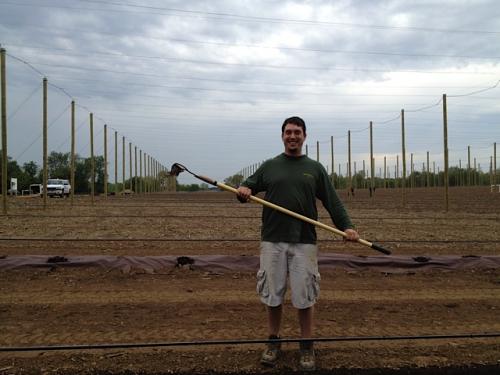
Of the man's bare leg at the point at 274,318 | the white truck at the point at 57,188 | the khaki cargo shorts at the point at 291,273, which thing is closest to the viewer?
the khaki cargo shorts at the point at 291,273

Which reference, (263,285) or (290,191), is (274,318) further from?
(290,191)

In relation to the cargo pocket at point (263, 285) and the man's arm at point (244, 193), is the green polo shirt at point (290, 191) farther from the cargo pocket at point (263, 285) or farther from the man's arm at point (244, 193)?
the cargo pocket at point (263, 285)

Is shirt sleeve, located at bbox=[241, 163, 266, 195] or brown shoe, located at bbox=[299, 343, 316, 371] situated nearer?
brown shoe, located at bbox=[299, 343, 316, 371]

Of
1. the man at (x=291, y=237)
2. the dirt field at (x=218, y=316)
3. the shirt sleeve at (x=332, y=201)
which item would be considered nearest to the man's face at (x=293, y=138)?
the man at (x=291, y=237)

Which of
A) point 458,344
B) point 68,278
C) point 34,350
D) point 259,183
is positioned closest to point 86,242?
point 68,278

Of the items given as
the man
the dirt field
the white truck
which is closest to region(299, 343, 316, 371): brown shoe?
the man

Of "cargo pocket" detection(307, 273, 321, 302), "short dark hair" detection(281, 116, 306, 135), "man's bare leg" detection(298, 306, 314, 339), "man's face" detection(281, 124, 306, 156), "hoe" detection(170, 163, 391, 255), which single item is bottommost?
"man's bare leg" detection(298, 306, 314, 339)

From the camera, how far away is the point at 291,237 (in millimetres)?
3428

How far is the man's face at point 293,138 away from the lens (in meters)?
3.46

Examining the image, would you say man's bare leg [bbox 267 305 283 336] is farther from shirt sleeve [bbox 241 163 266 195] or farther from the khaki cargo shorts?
shirt sleeve [bbox 241 163 266 195]

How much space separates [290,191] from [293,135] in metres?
0.43

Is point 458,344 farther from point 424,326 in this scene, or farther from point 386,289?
point 386,289

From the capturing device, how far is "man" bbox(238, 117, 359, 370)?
3.43 metres

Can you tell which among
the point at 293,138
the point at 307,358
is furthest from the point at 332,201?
the point at 307,358
